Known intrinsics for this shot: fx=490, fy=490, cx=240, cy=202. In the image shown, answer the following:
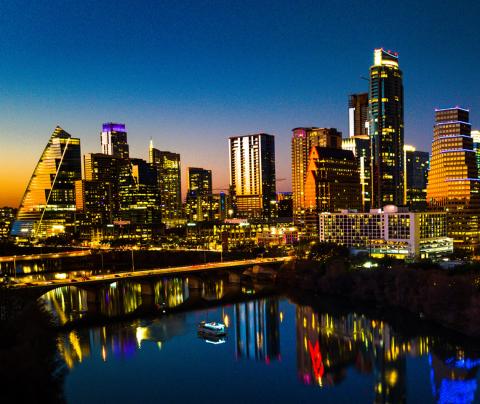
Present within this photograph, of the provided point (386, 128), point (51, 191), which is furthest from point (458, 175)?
point (51, 191)

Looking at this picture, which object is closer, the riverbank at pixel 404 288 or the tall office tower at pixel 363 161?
the riverbank at pixel 404 288

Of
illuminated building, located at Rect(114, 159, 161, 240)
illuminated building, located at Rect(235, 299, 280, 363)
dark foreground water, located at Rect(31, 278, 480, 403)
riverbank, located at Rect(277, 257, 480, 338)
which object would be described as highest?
illuminated building, located at Rect(114, 159, 161, 240)

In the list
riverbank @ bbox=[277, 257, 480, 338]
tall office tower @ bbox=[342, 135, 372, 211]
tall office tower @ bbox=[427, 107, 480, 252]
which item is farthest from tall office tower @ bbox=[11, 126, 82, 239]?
tall office tower @ bbox=[427, 107, 480, 252]

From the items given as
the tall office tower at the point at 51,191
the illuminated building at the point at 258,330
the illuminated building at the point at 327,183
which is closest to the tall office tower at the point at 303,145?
the illuminated building at the point at 327,183

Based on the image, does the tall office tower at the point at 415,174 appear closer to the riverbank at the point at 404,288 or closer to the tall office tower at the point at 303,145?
the tall office tower at the point at 303,145

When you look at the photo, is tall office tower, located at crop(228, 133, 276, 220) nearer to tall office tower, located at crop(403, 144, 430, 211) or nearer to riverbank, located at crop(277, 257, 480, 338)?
tall office tower, located at crop(403, 144, 430, 211)

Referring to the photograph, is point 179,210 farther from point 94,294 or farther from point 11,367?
point 11,367
